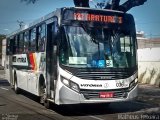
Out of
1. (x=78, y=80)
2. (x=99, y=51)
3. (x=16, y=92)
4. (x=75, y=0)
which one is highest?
(x=75, y=0)

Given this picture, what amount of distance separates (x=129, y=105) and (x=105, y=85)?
353 cm

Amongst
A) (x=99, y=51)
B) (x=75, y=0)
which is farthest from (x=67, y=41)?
(x=75, y=0)

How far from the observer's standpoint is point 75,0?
2209 centimetres

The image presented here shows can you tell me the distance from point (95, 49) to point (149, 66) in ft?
59.4

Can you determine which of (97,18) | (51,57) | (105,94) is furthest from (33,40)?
(105,94)

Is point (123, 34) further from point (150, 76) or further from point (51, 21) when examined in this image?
point (150, 76)

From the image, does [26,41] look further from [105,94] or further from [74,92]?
[105,94]

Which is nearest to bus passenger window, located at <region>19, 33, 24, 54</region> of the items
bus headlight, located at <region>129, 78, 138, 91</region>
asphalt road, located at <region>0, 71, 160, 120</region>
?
asphalt road, located at <region>0, 71, 160, 120</region>

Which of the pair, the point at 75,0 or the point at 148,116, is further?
the point at 75,0

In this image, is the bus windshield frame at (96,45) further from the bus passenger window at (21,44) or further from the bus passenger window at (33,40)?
the bus passenger window at (21,44)

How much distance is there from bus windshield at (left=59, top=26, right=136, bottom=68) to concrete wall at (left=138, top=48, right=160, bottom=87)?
15657mm

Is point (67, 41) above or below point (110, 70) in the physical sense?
above

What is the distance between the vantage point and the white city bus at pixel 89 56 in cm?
1313

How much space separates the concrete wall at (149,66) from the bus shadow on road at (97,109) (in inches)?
518
